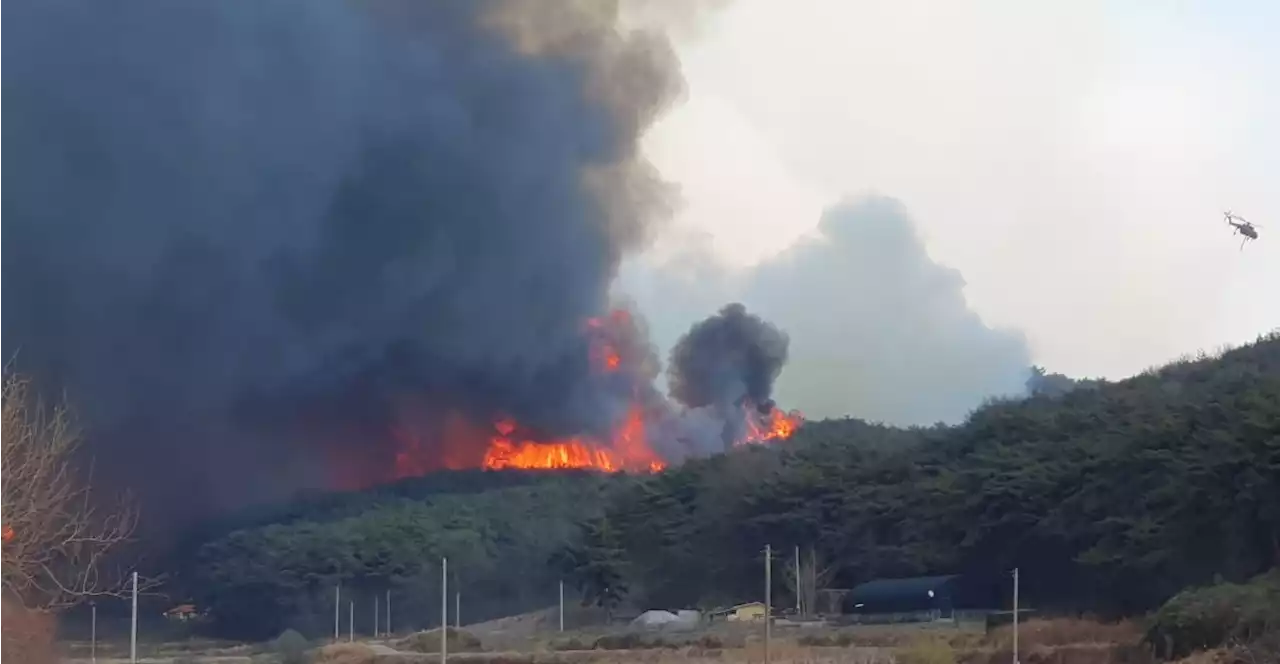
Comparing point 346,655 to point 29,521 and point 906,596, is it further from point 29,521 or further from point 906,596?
point 29,521

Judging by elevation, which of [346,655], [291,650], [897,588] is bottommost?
[291,650]

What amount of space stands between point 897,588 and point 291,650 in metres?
25.1

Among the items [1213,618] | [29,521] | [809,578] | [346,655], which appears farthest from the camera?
[809,578]

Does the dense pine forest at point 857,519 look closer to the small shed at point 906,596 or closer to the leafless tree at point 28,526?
the small shed at point 906,596

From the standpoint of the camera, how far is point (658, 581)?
8156cm

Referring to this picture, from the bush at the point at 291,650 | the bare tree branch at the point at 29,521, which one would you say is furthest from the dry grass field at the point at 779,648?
the bare tree branch at the point at 29,521

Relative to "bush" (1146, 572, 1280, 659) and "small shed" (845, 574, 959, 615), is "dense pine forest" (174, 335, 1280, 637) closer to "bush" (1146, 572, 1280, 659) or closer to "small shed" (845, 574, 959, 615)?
"small shed" (845, 574, 959, 615)

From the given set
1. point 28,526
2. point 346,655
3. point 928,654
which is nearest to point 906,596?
point 346,655

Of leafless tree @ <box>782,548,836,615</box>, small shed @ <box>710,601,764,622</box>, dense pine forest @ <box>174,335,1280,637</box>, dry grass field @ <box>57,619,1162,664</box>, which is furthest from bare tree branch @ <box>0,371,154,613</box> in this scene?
leafless tree @ <box>782,548,836,615</box>

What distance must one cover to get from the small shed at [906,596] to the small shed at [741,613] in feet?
13.2

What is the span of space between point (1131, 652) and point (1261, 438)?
521 inches

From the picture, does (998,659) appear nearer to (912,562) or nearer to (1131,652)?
(1131,652)

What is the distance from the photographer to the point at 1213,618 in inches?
1496

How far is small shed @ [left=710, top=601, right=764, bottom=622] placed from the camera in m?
64.9
